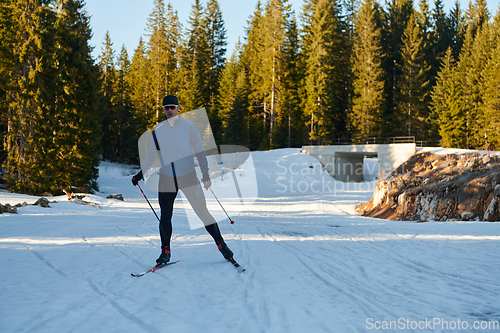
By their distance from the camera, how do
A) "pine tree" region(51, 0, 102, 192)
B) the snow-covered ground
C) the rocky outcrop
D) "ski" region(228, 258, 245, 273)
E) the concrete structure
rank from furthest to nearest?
the concrete structure → "pine tree" region(51, 0, 102, 192) → the rocky outcrop → "ski" region(228, 258, 245, 273) → the snow-covered ground

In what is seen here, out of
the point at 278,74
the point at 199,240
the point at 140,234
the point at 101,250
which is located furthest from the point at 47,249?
the point at 278,74

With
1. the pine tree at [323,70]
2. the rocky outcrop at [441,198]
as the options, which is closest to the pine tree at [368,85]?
the pine tree at [323,70]

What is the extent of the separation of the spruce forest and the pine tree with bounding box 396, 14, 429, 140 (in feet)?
0.46

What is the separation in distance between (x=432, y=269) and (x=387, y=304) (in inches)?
60.3

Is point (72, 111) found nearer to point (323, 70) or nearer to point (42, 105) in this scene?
point (42, 105)

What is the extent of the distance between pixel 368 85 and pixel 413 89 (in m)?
6.05

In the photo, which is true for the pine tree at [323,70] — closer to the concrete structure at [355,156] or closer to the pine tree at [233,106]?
the concrete structure at [355,156]

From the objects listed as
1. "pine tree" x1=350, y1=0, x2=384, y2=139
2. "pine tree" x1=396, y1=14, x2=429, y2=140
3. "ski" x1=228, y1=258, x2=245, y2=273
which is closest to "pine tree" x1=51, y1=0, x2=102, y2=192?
"ski" x1=228, y1=258, x2=245, y2=273

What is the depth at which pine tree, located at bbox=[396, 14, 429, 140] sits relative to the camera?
39.4 meters

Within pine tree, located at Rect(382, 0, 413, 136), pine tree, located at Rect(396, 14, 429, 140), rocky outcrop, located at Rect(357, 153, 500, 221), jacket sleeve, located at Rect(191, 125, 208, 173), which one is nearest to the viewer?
jacket sleeve, located at Rect(191, 125, 208, 173)

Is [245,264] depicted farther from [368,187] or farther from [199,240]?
[368,187]

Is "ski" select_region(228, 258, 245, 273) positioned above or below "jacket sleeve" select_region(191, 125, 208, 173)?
below

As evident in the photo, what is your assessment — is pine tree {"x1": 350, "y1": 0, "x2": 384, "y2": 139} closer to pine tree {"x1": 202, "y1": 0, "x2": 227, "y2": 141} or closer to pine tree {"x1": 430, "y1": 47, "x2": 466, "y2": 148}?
pine tree {"x1": 430, "y1": 47, "x2": 466, "y2": 148}

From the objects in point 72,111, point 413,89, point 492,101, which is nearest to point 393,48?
point 413,89
